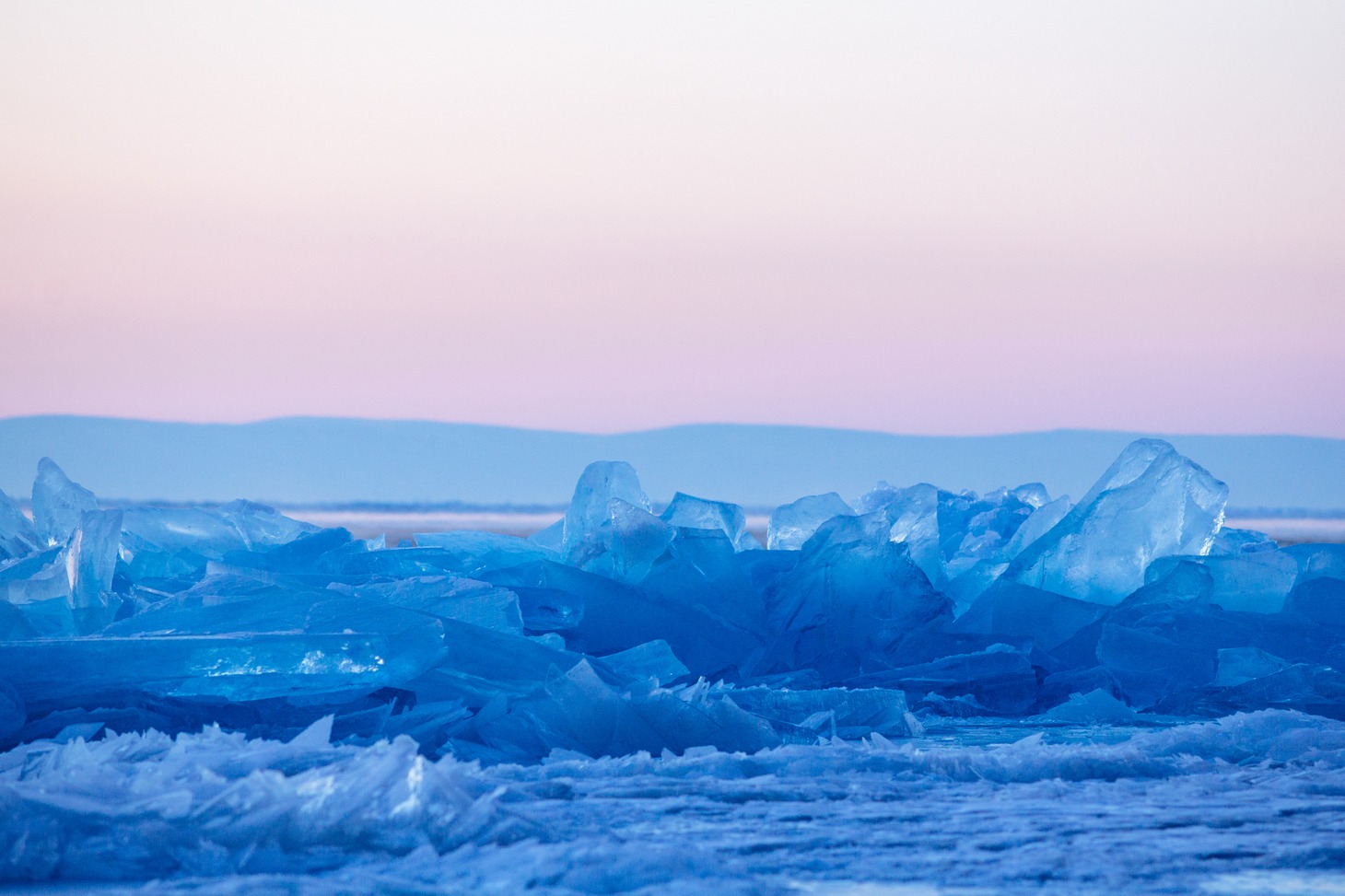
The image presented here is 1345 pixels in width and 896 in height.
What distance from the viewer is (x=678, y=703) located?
2.81 metres

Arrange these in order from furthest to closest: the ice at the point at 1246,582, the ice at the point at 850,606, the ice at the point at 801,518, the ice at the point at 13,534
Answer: the ice at the point at 801,518 < the ice at the point at 13,534 < the ice at the point at 1246,582 < the ice at the point at 850,606

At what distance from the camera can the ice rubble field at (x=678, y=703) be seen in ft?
5.86

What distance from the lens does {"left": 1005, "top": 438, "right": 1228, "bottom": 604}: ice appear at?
458 cm

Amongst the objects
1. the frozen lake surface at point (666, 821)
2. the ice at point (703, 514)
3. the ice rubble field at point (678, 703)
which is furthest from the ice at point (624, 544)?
the frozen lake surface at point (666, 821)

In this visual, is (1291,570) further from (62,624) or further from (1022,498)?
(62,624)

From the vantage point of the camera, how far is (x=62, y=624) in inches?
151

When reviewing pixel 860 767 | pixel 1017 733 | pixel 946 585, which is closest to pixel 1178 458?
pixel 946 585

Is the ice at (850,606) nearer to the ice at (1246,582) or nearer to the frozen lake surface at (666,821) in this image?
the ice at (1246,582)

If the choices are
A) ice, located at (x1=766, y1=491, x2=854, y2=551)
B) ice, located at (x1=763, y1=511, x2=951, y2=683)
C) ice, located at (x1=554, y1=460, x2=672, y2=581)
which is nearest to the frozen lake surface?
ice, located at (x1=763, y1=511, x2=951, y2=683)

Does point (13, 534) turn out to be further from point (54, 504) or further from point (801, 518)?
point (801, 518)

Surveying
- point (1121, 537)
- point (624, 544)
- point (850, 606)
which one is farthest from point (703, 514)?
point (1121, 537)

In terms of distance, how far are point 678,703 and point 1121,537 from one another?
2.36 meters

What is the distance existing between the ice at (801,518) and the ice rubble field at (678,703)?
1 cm

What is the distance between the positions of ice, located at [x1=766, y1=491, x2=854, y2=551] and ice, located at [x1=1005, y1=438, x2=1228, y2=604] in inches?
47.4
